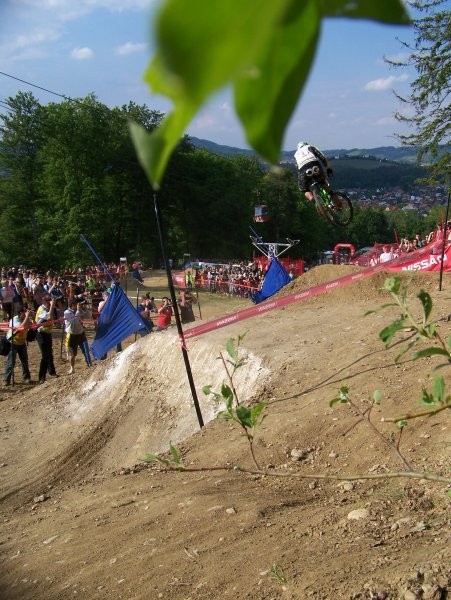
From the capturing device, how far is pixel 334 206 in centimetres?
823

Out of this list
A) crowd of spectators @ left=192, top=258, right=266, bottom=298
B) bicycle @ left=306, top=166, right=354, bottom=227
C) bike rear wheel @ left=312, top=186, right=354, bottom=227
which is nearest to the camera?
bicycle @ left=306, top=166, right=354, bottom=227

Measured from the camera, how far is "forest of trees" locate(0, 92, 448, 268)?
43.2 m

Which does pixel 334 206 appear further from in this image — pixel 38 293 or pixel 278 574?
pixel 38 293

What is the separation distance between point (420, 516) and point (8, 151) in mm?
48664

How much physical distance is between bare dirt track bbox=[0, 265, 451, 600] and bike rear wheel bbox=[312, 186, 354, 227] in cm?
184

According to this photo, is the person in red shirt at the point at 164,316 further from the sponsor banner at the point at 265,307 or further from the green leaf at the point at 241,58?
the green leaf at the point at 241,58

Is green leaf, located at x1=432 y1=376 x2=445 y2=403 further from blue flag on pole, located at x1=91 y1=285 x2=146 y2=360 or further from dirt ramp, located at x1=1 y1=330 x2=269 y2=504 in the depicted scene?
blue flag on pole, located at x1=91 y1=285 x2=146 y2=360

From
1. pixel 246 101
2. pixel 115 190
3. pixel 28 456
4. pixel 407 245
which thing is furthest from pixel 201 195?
pixel 246 101

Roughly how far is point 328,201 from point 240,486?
166 inches

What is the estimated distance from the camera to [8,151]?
46719 mm

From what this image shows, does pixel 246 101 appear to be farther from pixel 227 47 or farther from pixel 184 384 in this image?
pixel 184 384

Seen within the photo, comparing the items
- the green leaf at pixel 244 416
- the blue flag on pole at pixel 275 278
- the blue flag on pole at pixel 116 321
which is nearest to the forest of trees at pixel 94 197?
the blue flag on pole at pixel 275 278

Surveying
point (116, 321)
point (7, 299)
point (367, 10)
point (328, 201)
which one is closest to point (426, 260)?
point (328, 201)

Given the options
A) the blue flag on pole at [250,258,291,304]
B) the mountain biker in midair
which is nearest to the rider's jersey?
the mountain biker in midair
